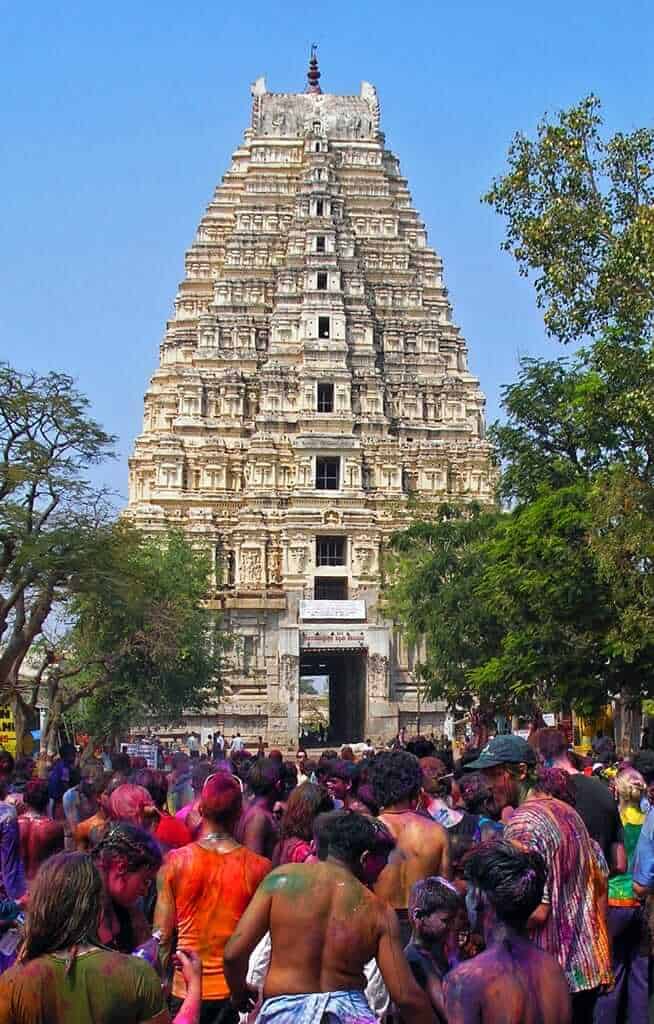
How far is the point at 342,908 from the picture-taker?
543 centimetres

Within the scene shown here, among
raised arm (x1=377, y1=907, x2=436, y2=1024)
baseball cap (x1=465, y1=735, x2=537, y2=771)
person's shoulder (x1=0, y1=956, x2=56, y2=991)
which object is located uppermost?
baseball cap (x1=465, y1=735, x2=537, y2=771)

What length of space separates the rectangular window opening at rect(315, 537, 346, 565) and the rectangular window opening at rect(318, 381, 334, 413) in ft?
17.3

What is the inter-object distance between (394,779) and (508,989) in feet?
8.89

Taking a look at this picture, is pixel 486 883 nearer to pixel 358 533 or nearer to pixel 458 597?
pixel 458 597

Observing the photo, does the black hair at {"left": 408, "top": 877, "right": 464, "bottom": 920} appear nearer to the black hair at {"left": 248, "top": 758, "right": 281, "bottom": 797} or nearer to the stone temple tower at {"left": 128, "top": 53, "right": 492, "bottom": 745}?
the black hair at {"left": 248, "top": 758, "right": 281, "bottom": 797}

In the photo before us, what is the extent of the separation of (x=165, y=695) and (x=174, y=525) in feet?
46.3

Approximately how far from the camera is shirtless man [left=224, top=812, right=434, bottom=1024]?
5340 millimetres

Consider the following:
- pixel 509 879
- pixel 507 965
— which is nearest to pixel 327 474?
pixel 509 879

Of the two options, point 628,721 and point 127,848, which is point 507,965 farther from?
point 628,721

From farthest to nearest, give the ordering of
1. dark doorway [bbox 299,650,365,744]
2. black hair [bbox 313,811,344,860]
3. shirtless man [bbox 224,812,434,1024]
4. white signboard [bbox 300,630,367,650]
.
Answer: dark doorway [bbox 299,650,365,744] → white signboard [bbox 300,630,367,650] → black hair [bbox 313,811,344,860] → shirtless man [bbox 224,812,434,1024]

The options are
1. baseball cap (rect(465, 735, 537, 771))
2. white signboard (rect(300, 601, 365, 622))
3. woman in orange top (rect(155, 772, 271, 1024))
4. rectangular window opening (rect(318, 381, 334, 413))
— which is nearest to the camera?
woman in orange top (rect(155, 772, 271, 1024))

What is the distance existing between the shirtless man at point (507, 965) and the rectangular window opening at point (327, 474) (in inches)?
2042

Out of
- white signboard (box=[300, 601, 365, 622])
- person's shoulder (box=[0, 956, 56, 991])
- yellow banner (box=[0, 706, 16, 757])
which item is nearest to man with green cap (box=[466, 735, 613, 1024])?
person's shoulder (box=[0, 956, 56, 991])

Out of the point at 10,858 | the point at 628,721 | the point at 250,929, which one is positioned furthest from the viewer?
the point at 628,721
